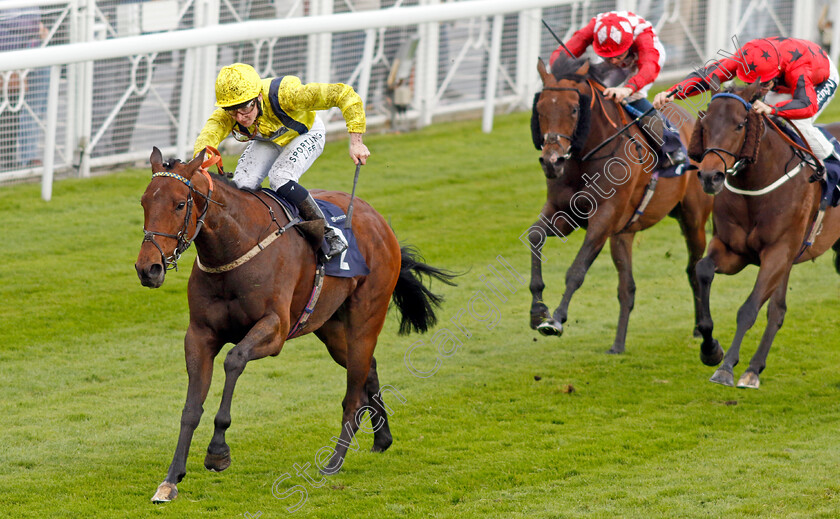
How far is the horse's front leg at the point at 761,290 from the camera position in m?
5.91

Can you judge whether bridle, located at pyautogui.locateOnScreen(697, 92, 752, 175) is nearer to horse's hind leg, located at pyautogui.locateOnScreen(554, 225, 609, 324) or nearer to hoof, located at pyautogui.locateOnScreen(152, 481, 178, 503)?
horse's hind leg, located at pyautogui.locateOnScreen(554, 225, 609, 324)

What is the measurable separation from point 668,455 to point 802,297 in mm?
3910

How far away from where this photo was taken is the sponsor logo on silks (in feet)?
22.0

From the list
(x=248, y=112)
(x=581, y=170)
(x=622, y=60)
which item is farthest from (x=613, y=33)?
(x=248, y=112)

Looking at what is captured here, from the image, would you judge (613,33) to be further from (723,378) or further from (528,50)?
(528,50)

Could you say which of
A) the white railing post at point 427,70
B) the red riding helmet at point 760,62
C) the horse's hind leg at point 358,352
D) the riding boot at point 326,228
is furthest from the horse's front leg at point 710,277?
the white railing post at point 427,70

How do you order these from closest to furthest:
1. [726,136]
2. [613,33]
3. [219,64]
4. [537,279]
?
[726,136], [537,279], [613,33], [219,64]

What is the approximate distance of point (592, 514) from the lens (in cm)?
466

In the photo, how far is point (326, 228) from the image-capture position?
5.16 m

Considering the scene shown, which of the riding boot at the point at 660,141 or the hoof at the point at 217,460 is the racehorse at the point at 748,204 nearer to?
the riding boot at the point at 660,141

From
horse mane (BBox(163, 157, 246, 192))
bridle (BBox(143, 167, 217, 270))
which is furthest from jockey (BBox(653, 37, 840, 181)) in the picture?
bridle (BBox(143, 167, 217, 270))

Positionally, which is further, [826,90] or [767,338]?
[826,90]

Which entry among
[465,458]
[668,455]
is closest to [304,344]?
[465,458]

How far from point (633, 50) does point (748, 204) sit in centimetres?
164
